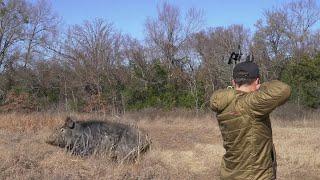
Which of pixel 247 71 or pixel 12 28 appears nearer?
pixel 247 71

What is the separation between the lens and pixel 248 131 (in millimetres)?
3732

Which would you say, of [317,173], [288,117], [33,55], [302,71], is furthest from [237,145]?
[33,55]

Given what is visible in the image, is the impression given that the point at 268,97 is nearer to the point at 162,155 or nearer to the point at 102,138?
the point at 102,138

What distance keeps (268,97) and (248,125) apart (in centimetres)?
31

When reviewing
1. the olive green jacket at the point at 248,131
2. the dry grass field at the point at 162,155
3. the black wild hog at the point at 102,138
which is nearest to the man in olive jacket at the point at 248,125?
the olive green jacket at the point at 248,131

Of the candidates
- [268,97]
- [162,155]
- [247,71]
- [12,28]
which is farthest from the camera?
[12,28]

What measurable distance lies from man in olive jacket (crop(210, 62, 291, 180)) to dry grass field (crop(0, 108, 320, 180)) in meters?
4.79

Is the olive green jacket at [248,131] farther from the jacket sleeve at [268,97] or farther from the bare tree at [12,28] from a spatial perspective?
the bare tree at [12,28]

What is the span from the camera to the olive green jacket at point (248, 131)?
3.64 meters

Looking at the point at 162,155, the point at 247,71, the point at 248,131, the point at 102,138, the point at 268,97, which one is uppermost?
the point at 247,71

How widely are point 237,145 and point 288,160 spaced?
11072mm

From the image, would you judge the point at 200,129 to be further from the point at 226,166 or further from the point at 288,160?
the point at 226,166

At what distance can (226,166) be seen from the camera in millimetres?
3938

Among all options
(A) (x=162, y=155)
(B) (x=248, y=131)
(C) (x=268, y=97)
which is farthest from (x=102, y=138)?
(C) (x=268, y=97)
